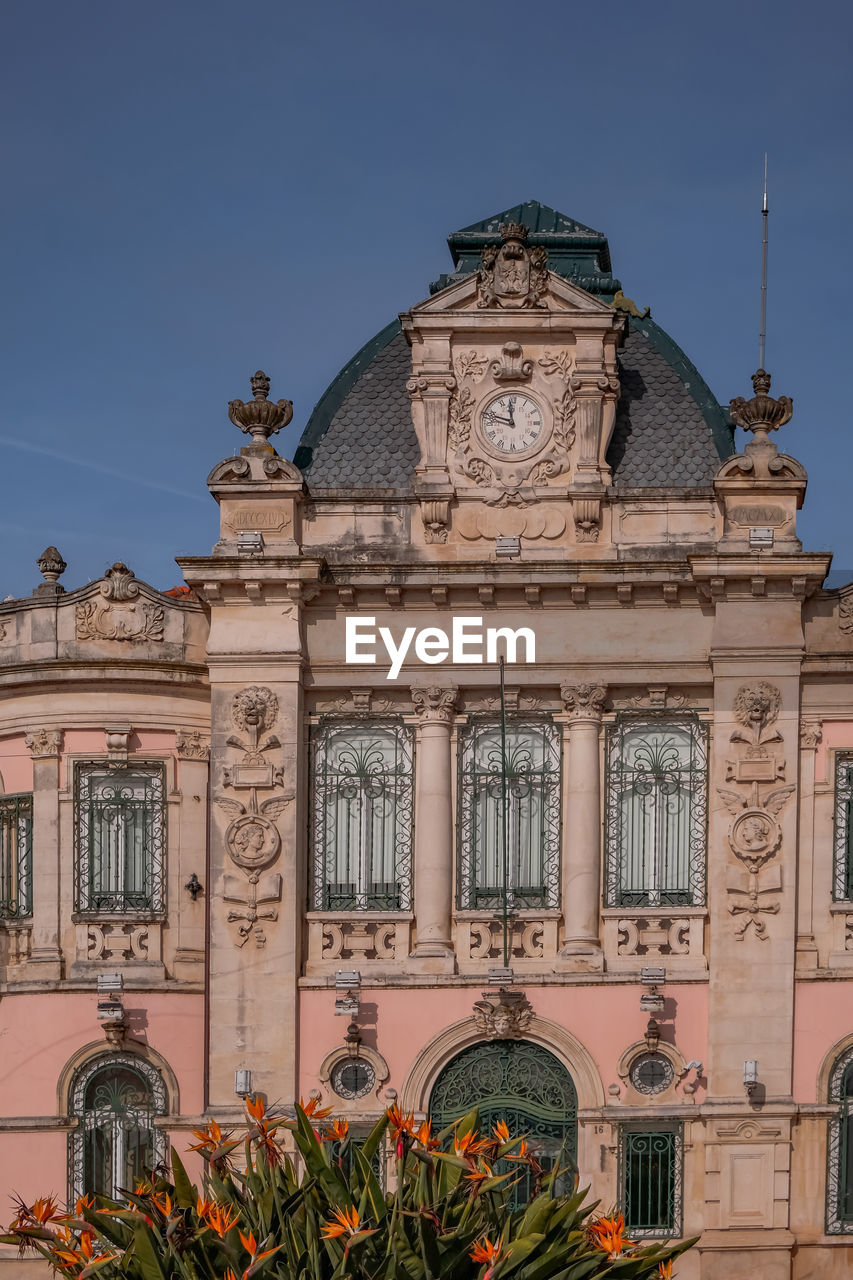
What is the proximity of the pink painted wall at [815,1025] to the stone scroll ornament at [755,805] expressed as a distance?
3.50 ft

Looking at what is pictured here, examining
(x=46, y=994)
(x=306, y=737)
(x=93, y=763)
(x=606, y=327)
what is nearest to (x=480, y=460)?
(x=606, y=327)

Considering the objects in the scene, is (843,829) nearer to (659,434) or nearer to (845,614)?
(845,614)

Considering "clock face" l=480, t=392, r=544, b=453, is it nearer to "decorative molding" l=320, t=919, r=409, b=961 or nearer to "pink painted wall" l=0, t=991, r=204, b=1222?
"decorative molding" l=320, t=919, r=409, b=961

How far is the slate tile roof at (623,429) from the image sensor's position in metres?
30.2

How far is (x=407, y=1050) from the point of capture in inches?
1131

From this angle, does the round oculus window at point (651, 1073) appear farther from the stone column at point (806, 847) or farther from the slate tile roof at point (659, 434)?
the slate tile roof at point (659, 434)

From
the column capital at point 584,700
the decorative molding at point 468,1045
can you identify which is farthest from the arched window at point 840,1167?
the column capital at point 584,700

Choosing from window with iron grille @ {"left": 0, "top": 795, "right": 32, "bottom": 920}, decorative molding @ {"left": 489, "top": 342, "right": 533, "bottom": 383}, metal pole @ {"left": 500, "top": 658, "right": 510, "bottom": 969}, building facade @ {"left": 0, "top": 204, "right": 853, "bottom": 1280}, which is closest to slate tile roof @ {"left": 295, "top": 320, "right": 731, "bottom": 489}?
building facade @ {"left": 0, "top": 204, "right": 853, "bottom": 1280}

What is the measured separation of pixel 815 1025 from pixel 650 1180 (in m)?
3.04

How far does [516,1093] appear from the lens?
1134 inches

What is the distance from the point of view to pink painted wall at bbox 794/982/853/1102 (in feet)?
93.5

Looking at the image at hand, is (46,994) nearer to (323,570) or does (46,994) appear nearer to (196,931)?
(196,931)

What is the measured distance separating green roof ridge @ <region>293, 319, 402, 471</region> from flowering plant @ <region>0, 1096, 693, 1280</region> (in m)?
13.1

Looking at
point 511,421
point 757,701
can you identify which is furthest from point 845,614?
point 511,421
